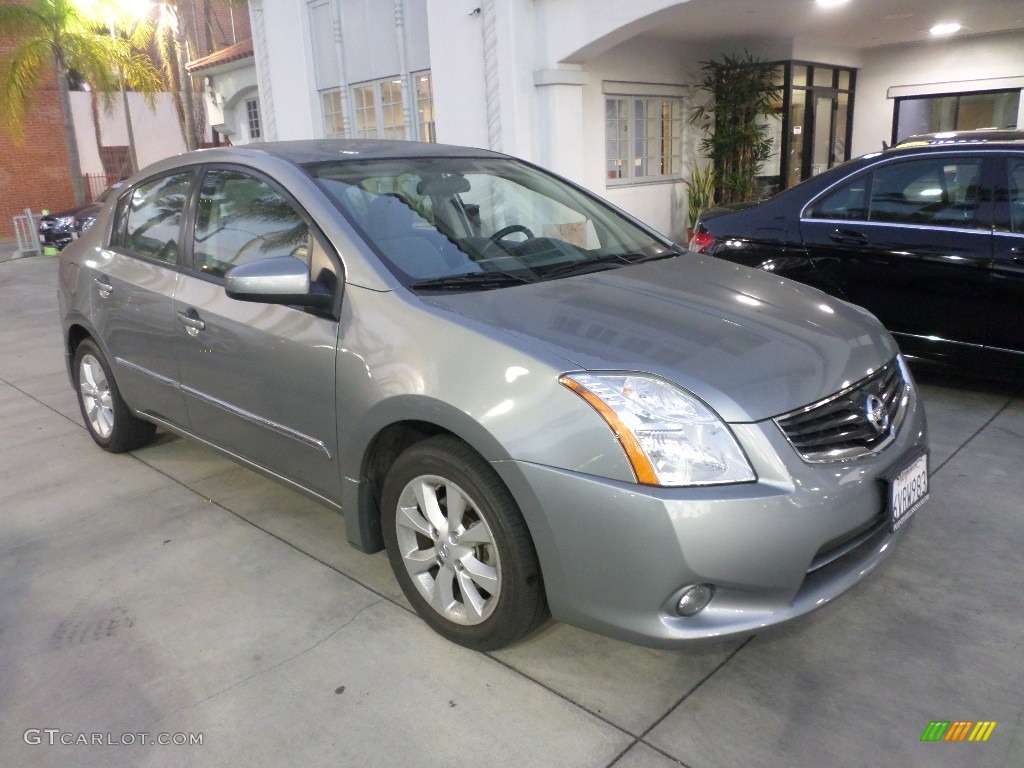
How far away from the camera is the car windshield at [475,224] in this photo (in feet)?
9.89

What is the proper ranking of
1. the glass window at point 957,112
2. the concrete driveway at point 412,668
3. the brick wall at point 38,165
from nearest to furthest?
1. the concrete driveway at point 412,668
2. the glass window at point 957,112
3. the brick wall at point 38,165

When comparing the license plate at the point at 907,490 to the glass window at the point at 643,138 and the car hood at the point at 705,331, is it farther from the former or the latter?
the glass window at the point at 643,138

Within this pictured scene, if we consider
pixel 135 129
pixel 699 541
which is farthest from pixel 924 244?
pixel 135 129

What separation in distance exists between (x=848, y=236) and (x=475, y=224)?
9.44ft

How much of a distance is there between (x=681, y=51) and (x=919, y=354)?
8.20 m

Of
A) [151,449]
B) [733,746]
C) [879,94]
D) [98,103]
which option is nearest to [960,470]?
[733,746]

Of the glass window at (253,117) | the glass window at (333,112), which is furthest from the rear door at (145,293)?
the glass window at (253,117)

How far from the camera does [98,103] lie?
24609 millimetres

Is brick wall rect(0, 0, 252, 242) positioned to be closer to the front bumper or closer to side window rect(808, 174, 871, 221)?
side window rect(808, 174, 871, 221)

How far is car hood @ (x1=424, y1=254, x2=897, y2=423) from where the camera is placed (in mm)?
2385

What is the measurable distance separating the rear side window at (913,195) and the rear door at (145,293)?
149 inches

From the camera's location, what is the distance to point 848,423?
2.51 m

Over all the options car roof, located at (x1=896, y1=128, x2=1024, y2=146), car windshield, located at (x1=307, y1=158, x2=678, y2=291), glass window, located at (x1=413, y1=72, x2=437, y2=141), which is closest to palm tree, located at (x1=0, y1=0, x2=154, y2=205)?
glass window, located at (x1=413, y1=72, x2=437, y2=141)

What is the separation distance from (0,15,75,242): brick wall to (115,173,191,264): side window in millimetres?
21401
